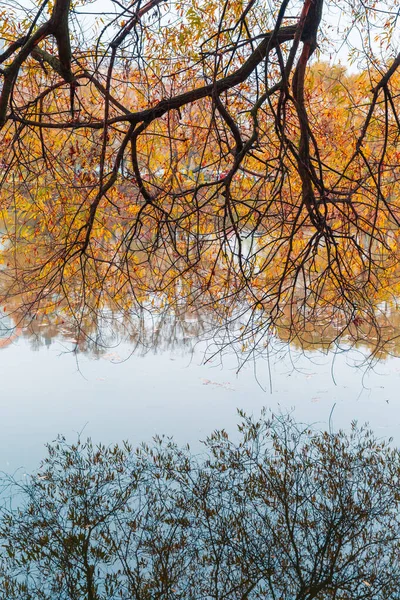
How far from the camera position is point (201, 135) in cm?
474

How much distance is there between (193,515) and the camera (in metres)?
3.53

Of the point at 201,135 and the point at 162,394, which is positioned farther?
the point at 162,394

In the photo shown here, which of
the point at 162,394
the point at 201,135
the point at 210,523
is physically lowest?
the point at 210,523

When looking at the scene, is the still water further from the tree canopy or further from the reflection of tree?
the tree canopy

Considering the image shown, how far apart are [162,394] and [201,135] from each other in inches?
84.6

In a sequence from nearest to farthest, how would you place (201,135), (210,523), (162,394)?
(210,523) → (201,135) → (162,394)

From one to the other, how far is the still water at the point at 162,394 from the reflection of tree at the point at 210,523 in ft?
1.08

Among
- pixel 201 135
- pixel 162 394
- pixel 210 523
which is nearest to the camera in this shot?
pixel 210 523

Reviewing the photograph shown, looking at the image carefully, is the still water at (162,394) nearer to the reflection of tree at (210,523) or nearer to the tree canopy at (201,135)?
the reflection of tree at (210,523)

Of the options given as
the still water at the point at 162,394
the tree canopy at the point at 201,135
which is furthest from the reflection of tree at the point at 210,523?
the tree canopy at the point at 201,135

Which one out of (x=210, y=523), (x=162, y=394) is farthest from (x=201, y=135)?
(x=210, y=523)

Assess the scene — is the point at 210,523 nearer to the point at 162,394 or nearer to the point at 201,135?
the point at 162,394

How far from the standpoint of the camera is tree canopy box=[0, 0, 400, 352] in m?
2.77

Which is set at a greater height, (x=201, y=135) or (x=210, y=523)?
(x=201, y=135)
